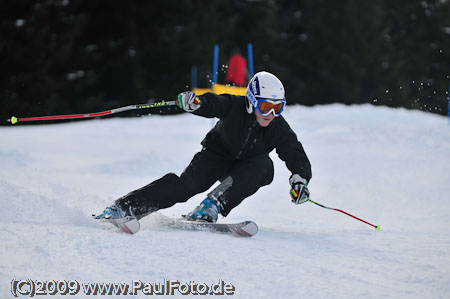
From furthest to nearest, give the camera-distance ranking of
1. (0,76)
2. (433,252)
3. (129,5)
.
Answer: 1. (129,5)
2. (0,76)
3. (433,252)

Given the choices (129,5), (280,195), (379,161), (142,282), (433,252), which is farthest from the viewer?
(129,5)

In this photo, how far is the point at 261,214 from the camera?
5855 millimetres

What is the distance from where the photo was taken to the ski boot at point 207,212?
4.05m

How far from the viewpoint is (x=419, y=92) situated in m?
28.2

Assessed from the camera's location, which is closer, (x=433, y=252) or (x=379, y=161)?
(x=433, y=252)

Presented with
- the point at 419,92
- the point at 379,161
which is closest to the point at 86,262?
the point at 379,161

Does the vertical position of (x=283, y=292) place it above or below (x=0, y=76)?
below

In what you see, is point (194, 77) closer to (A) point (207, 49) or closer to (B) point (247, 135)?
(A) point (207, 49)

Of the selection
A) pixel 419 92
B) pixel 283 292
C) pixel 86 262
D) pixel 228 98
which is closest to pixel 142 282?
pixel 86 262

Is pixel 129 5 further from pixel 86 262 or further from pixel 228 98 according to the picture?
pixel 86 262

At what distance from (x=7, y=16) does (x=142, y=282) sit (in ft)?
Answer: 53.2

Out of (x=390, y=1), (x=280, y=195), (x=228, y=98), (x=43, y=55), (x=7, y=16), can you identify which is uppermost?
(x=390, y=1)

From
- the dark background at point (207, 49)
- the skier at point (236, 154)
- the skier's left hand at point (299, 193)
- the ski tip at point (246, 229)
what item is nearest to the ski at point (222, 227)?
the ski tip at point (246, 229)

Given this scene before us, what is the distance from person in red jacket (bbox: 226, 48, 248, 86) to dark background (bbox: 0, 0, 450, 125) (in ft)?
17.0
